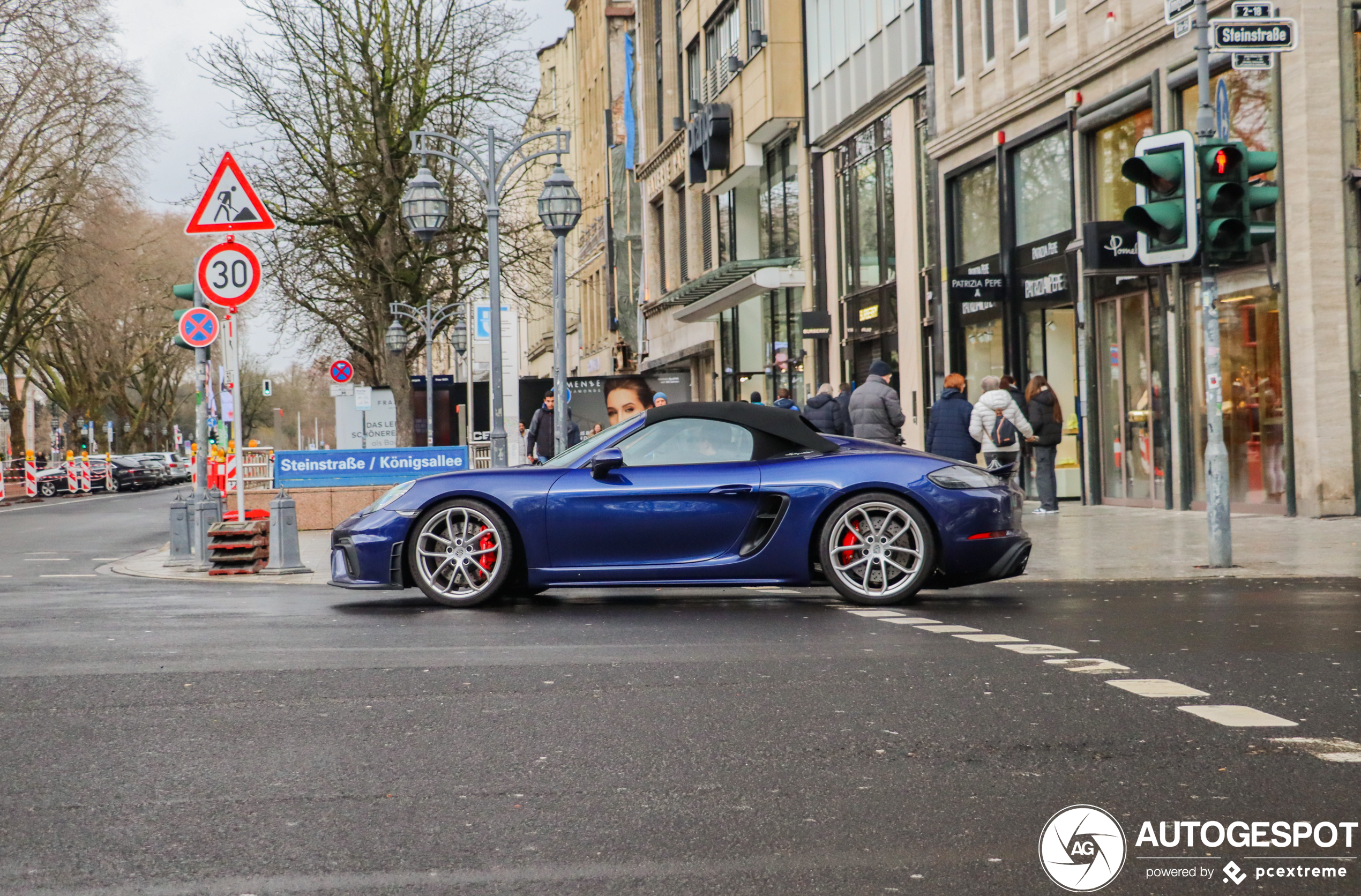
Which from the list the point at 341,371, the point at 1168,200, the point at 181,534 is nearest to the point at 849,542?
the point at 1168,200

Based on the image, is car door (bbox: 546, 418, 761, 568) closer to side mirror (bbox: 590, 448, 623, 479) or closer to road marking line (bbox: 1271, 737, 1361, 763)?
side mirror (bbox: 590, 448, 623, 479)

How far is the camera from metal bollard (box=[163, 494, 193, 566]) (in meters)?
16.6

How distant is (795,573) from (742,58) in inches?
1198

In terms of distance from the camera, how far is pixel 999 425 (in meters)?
20.2

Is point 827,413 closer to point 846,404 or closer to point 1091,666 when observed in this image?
point 846,404

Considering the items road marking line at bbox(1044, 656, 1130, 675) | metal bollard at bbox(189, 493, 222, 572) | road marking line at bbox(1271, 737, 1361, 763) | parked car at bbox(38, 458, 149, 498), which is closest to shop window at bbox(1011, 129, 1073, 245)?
metal bollard at bbox(189, 493, 222, 572)

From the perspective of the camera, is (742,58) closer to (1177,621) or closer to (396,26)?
(396,26)

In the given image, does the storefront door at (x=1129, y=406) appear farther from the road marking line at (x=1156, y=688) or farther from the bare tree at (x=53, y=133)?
the bare tree at (x=53, y=133)

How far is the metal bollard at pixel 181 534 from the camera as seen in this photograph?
1659 centimetres

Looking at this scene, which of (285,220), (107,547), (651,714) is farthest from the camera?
(285,220)

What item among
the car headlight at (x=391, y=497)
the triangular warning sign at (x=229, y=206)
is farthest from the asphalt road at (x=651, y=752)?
the triangular warning sign at (x=229, y=206)

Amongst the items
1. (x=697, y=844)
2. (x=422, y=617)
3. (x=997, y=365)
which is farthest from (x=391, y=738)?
(x=997, y=365)

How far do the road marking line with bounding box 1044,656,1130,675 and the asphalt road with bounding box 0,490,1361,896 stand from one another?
0.18ft

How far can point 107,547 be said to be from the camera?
21.3m
